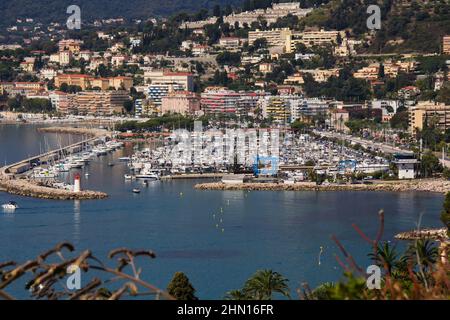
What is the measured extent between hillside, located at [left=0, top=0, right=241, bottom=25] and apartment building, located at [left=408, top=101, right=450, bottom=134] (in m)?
43.6

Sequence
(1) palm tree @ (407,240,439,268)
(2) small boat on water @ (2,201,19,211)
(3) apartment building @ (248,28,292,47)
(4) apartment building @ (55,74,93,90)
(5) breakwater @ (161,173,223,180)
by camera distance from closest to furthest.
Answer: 1. (1) palm tree @ (407,240,439,268)
2. (2) small boat on water @ (2,201,19,211)
3. (5) breakwater @ (161,173,223,180)
4. (4) apartment building @ (55,74,93,90)
5. (3) apartment building @ (248,28,292,47)

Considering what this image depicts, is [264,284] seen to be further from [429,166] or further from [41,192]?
[429,166]

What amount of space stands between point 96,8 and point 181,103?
142 ft

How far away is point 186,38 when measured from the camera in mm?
42250

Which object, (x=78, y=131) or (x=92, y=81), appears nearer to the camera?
(x=78, y=131)

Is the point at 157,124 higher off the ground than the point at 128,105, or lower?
lower

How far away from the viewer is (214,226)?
1323cm

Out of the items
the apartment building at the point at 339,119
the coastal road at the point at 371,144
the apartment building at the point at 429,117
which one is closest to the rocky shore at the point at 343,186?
the coastal road at the point at 371,144

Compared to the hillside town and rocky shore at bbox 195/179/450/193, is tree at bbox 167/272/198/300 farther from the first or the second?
the hillside town

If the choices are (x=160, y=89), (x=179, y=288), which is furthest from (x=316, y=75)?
(x=179, y=288)

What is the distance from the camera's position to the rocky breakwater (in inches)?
643

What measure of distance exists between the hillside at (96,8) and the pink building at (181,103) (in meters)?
34.8

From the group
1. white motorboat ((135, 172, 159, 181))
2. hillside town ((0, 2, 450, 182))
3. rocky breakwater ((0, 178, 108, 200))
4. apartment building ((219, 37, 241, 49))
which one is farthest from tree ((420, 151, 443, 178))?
apartment building ((219, 37, 241, 49))
